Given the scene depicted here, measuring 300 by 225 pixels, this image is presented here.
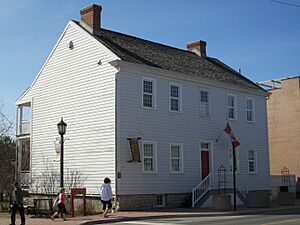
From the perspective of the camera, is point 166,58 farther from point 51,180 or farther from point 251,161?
point 51,180

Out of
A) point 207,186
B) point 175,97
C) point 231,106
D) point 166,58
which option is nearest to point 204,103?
point 175,97

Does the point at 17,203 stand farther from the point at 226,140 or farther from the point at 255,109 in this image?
the point at 255,109

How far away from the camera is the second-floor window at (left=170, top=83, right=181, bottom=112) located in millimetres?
28047

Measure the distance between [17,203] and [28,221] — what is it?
1.86 metres

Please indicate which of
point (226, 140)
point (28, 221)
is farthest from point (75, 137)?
point (226, 140)

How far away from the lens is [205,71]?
31.6 metres

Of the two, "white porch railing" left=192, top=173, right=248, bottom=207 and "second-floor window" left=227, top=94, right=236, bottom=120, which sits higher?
"second-floor window" left=227, top=94, right=236, bottom=120

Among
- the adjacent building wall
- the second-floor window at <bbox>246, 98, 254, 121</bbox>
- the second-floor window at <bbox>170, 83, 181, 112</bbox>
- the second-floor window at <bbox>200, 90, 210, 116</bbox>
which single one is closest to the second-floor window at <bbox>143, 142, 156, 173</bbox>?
the second-floor window at <bbox>170, 83, 181, 112</bbox>

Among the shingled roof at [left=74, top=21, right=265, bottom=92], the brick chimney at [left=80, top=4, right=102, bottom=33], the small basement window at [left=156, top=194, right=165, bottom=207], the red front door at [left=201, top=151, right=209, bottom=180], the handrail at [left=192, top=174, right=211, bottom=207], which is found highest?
the brick chimney at [left=80, top=4, right=102, bottom=33]

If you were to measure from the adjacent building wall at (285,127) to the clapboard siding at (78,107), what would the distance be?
22.4m

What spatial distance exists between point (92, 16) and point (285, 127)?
22859 millimetres

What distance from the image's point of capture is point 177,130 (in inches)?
1099

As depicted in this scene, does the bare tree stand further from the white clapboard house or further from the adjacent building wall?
the adjacent building wall

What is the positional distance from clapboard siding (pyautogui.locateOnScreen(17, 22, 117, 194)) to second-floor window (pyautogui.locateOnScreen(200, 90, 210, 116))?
6.95 metres
